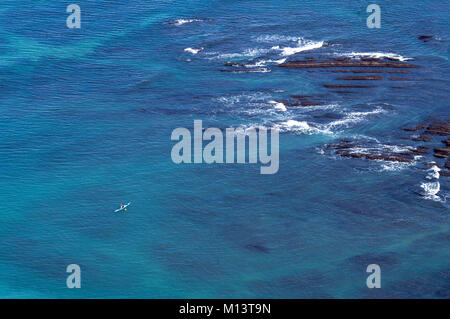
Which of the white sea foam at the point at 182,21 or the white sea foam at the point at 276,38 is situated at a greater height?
the white sea foam at the point at 182,21

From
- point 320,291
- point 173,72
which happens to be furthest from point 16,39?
point 320,291

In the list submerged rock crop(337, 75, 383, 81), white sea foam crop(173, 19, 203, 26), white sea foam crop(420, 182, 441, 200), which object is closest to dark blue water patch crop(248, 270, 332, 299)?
white sea foam crop(420, 182, 441, 200)

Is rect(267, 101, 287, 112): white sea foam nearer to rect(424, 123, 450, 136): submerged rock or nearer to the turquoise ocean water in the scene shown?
the turquoise ocean water

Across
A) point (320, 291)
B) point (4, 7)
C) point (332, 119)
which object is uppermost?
point (4, 7)

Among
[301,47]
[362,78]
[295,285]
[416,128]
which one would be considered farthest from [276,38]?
[295,285]

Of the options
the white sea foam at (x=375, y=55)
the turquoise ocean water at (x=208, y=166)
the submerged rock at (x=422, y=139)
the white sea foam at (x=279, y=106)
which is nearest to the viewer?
the turquoise ocean water at (x=208, y=166)

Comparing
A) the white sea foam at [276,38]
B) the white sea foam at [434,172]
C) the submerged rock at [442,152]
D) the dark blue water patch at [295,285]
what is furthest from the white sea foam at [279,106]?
the dark blue water patch at [295,285]

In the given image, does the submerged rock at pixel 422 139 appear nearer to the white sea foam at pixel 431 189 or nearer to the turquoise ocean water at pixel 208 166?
the turquoise ocean water at pixel 208 166

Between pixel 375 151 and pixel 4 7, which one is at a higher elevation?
pixel 4 7

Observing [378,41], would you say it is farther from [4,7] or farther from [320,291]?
[4,7]
